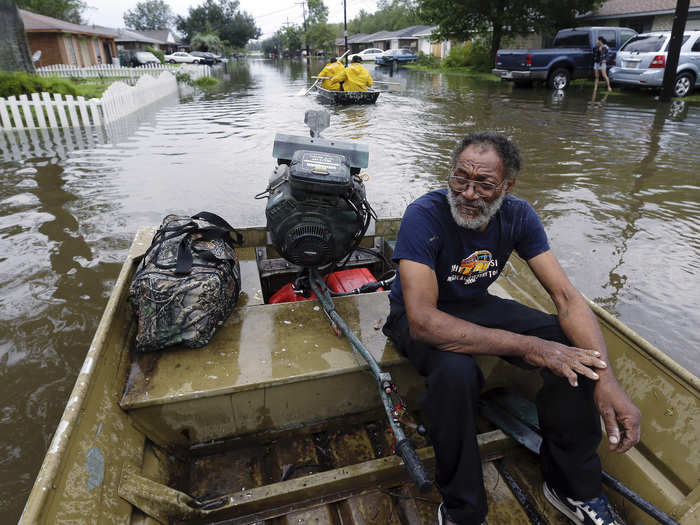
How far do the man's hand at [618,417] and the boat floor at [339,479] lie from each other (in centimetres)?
53

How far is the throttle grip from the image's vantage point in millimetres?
1586

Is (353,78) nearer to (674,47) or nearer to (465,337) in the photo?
(674,47)

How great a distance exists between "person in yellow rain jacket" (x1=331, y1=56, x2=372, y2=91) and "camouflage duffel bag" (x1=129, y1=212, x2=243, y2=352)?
13410 millimetres

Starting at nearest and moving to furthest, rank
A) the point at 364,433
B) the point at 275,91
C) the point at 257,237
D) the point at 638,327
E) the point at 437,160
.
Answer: the point at 364,433 → the point at 257,237 → the point at 638,327 → the point at 437,160 → the point at 275,91

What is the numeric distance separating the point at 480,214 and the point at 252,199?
5023 millimetres

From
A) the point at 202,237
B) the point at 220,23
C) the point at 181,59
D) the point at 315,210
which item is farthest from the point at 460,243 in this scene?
the point at 220,23

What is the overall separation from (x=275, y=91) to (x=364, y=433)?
20.8 metres

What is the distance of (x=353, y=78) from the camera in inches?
571

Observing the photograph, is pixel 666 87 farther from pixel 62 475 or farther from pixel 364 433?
pixel 62 475

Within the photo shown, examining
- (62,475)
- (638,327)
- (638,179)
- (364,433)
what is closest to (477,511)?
(364,433)

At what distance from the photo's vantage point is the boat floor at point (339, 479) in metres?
1.86

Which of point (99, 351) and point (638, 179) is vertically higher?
point (99, 351)

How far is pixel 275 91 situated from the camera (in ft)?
67.7

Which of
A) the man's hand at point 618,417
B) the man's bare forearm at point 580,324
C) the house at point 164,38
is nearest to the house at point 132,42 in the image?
the house at point 164,38
